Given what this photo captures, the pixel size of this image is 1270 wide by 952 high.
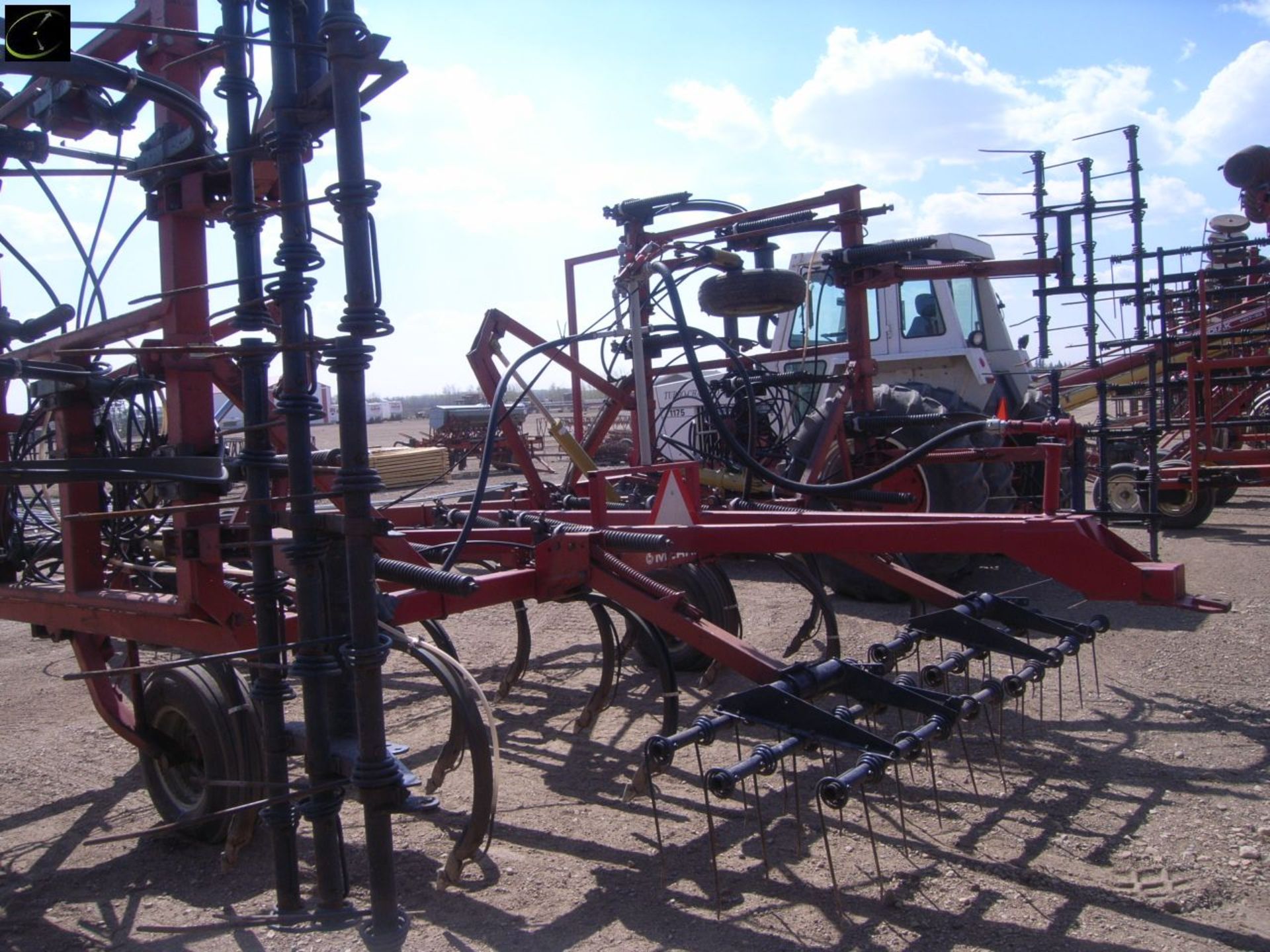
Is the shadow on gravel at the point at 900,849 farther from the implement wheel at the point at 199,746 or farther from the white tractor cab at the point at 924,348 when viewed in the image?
the white tractor cab at the point at 924,348

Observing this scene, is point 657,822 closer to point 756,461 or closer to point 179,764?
point 179,764

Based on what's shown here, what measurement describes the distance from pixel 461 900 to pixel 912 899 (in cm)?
118

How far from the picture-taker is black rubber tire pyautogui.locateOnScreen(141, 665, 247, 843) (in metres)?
3.17

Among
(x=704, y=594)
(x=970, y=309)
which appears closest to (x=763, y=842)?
(x=704, y=594)

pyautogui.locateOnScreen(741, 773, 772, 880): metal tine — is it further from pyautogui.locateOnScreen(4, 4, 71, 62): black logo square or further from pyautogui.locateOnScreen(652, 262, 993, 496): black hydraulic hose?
pyautogui.locateOnScreen(4, 4, 71, 62): black logo square

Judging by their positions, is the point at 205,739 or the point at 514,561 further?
the point at 514,561

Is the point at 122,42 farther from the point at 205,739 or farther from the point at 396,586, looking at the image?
the point at 205,739

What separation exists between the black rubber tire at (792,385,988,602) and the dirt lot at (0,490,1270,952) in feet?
4.93

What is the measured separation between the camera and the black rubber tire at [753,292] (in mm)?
5023

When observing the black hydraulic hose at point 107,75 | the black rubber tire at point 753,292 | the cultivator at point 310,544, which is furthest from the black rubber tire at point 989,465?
the black hydraulic hose at point 107,75

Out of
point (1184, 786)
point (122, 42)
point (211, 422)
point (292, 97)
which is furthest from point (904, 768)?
point (122, 42)

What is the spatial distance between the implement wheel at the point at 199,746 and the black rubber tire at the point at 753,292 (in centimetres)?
287

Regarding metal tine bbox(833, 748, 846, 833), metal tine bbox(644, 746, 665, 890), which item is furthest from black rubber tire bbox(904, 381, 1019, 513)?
metal tine bbox(644, 746, 665, 890)

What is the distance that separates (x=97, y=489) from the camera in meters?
3.62
